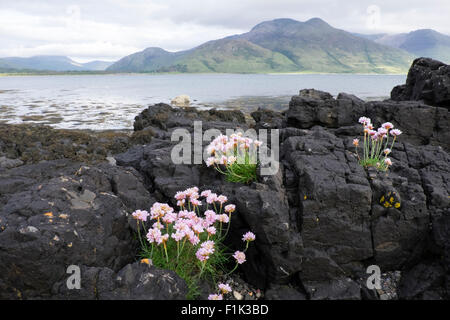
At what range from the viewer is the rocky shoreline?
515cm

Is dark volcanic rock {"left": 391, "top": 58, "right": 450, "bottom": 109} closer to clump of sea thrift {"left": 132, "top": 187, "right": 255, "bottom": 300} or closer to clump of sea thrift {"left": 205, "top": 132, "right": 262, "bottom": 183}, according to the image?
clump of sea thrift {"left": 205, "top": 132, "right": 262, "bottom": 183}

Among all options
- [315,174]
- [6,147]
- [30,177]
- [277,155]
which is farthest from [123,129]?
[315,174]

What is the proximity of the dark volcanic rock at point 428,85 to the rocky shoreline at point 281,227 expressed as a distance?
578 cm

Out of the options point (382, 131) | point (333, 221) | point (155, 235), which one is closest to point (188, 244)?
point (155, 235)

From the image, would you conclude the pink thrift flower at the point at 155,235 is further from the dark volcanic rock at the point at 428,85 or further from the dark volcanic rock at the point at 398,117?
the dark volcanic rock at the point at 428,85

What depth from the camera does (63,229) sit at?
5594 millimetres

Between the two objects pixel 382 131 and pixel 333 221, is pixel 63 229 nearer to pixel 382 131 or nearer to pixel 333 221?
pixel 333 221

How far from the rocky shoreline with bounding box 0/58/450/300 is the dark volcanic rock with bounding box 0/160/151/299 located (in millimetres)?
19

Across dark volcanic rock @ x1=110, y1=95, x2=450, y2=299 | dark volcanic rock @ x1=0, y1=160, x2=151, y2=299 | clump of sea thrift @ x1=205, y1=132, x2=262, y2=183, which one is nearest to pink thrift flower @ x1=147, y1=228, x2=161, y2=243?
dark volcanic rock @ x1=0, y1=160, x2=151, y2=299

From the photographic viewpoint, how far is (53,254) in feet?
17.3

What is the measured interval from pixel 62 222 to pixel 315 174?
542cm

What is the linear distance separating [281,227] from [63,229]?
13.7ft

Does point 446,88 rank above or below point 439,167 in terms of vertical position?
above
